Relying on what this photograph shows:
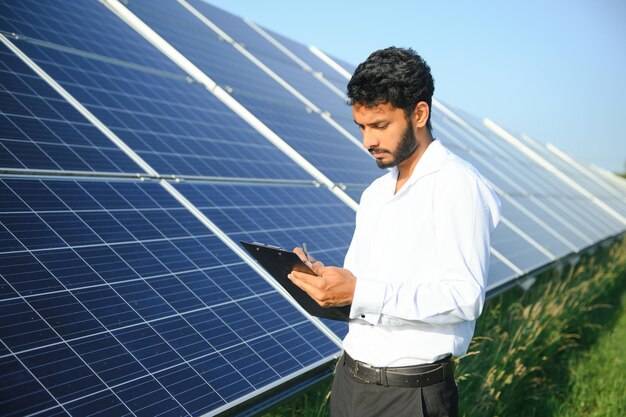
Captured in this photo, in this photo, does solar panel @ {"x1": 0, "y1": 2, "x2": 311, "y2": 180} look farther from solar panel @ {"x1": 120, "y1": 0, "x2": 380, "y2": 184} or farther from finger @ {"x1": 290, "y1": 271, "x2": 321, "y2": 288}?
finger @ {"x1": 290, "y1": 271, "x2": 321, "y2": 288}

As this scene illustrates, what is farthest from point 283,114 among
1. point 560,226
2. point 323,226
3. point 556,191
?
point 556,191

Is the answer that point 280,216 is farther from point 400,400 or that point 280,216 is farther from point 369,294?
point 369,294

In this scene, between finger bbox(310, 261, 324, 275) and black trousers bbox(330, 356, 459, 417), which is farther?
black trousers bbox(330, 356, 459, 417)

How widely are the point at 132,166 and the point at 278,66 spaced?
601 centimetres

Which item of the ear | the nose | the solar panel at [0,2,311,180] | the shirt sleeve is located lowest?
the solar panel at [0,2,311,180]

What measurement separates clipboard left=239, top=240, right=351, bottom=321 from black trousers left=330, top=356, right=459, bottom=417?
12.9 inches

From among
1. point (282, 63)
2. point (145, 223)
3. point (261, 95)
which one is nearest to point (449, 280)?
point (145, 223)

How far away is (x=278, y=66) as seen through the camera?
10383mm

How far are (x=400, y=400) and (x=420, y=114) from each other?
1193mm

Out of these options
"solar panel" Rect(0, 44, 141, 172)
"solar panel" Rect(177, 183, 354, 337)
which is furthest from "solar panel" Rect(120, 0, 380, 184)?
"solar panel" Rect(0, 44, 141, 172)

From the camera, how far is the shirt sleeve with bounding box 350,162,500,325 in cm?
251

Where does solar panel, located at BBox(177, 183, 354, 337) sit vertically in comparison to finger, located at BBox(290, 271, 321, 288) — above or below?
below

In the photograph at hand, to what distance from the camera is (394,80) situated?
272 cm

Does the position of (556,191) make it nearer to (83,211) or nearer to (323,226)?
(323,226)
